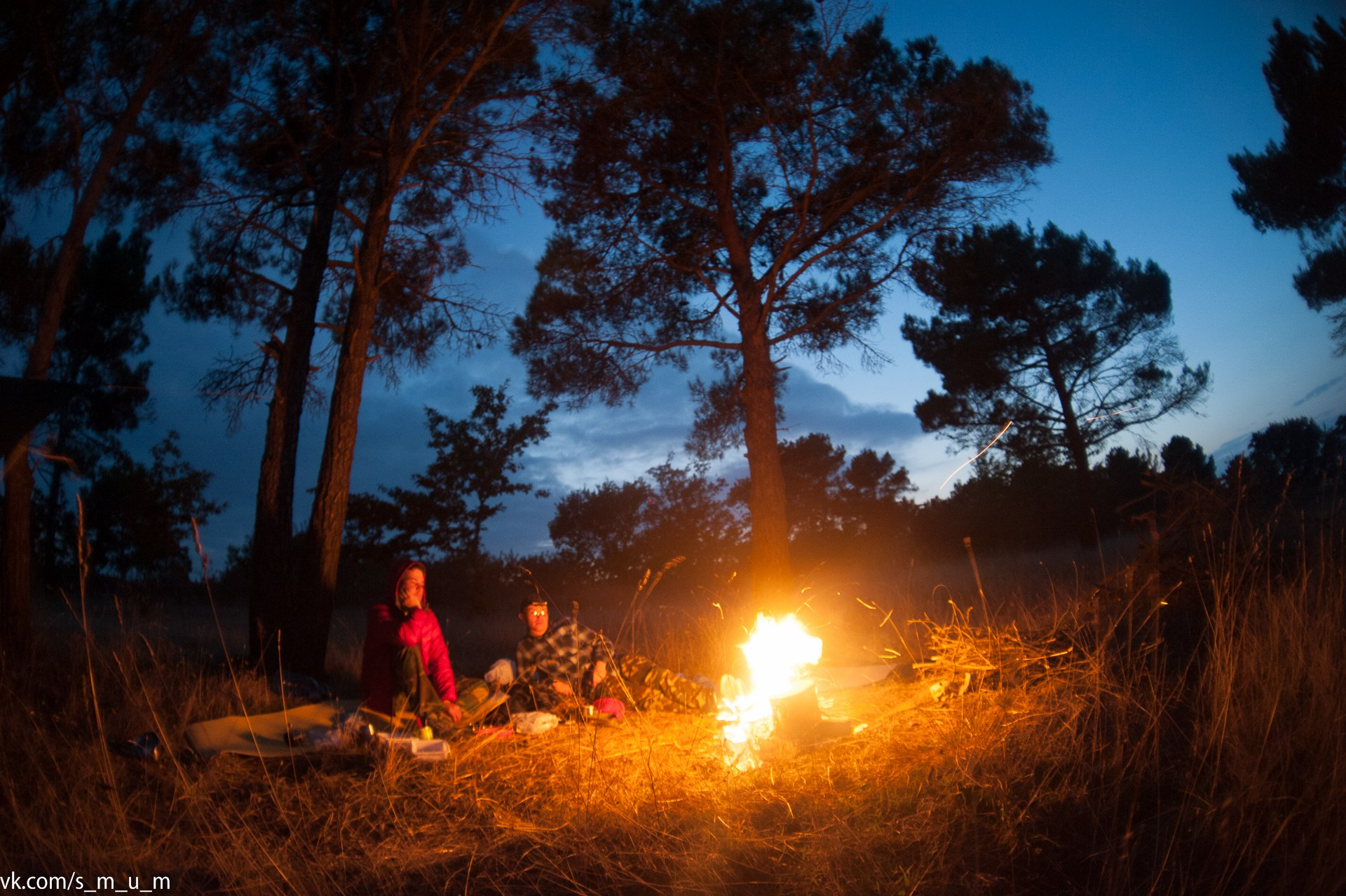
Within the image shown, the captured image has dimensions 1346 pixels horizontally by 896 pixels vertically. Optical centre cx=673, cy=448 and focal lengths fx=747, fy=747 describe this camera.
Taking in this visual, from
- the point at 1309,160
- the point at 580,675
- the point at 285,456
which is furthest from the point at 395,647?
the point at 1309,160

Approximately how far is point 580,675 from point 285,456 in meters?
3.68

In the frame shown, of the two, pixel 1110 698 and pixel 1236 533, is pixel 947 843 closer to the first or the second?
pixel 1110 698

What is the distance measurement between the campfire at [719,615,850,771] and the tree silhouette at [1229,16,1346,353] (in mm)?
11116

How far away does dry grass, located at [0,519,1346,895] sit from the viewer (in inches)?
95.1

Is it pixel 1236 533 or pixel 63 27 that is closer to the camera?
pixel 1236 533

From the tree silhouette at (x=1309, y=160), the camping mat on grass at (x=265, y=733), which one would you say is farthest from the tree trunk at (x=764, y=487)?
the tree silhouette at (x=1309, y=160)

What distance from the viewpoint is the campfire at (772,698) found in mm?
3762

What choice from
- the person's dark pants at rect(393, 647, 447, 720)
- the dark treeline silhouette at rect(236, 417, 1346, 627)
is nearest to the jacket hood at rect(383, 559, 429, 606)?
the person's dark pants at rect(393, 647, 447, 720)

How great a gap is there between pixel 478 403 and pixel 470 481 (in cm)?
A: 226

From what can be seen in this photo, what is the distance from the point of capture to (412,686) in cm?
470

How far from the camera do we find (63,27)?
6.84 meters

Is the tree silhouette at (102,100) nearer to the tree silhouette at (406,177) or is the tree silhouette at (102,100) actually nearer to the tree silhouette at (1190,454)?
the tree silhouette at (406,177)

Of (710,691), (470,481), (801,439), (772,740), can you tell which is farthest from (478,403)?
(772,740)

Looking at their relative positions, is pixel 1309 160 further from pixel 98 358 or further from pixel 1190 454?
pixel 98 358
